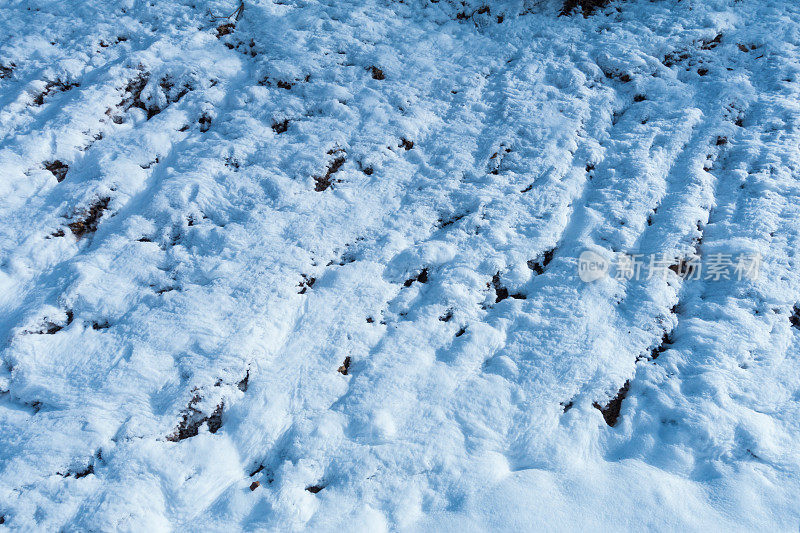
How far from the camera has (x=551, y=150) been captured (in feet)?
12.6

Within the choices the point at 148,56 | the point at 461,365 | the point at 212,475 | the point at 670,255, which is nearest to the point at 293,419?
the point at 212,475

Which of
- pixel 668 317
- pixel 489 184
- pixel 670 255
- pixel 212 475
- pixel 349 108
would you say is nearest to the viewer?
pixel 212 475

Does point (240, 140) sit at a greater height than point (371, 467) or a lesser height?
greater

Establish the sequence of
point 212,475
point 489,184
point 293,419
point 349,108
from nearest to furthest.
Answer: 1. point 212,475
2. point 293,419
3. point 489,184
4. point 349,108

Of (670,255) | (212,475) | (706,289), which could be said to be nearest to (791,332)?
(706,289)

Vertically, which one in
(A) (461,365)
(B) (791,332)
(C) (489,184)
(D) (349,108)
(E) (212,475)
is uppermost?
(D) (349,108)

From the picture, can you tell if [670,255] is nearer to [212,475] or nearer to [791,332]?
[791,332]

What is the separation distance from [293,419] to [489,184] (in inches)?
87.6

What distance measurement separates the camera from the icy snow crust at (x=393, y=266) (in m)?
2.31

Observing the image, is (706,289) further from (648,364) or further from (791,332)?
(648,364)

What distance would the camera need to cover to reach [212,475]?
2346mm

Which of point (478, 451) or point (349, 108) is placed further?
point (349, 108)

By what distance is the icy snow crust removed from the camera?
2.31 m

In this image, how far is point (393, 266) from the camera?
127 inches
